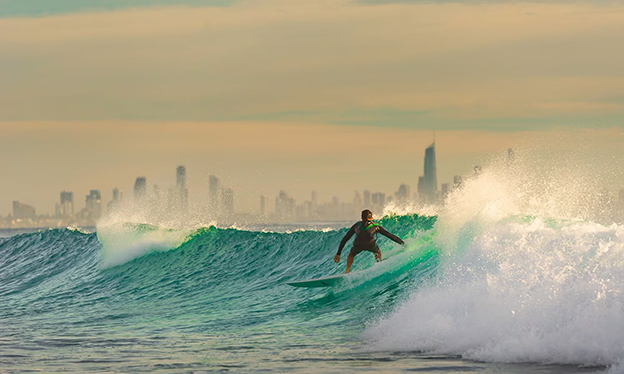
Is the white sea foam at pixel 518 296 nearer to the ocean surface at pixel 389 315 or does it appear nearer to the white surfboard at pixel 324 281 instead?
the ocean surface at pixel 389 315

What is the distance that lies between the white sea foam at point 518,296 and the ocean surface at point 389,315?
0.02 meters

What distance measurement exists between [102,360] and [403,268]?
7715 millimetres

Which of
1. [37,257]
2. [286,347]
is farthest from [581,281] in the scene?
[37,257]

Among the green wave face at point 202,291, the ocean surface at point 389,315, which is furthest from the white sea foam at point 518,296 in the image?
the green wave face at point 202,291

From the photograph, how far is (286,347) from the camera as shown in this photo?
512 inches

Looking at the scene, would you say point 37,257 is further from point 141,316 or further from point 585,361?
point 585,361

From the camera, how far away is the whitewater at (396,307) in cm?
1106

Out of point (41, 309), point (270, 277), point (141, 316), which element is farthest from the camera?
point (270, 277)

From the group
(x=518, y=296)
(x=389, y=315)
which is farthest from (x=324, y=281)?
(x=518, y=296)

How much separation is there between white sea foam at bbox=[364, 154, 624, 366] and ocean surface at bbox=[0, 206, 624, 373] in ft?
0.08

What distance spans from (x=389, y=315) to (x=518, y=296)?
2.73 metres

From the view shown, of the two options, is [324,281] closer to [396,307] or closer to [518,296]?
[396,307]

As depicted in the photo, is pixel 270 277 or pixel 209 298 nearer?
pixel 209 298

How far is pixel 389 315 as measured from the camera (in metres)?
14.3
